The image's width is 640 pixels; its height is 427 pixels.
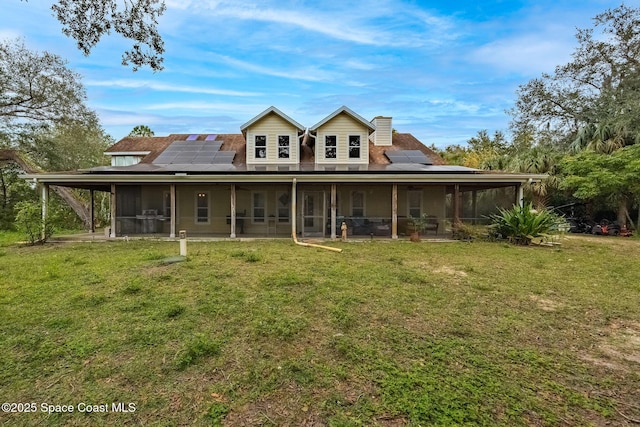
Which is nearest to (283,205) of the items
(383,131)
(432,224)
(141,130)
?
(432,224)

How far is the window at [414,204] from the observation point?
1533 cm

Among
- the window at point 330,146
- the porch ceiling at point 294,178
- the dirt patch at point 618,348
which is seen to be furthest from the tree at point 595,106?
the dirt patch at point 618,348

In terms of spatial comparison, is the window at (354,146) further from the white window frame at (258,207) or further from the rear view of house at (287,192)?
the white window frame at (258,207)

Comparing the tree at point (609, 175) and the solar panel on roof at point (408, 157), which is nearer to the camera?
the tree at point (609, 175)

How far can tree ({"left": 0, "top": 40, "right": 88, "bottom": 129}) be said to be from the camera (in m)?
18.6

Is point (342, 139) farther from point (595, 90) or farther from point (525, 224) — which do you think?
point (595, 90)

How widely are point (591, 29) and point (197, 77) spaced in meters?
23.8

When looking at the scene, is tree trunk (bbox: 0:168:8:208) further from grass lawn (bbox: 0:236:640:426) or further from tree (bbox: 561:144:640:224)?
tree (bbox: 561:144:640:224)

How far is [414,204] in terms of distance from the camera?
1537 cm

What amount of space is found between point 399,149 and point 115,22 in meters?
14.9

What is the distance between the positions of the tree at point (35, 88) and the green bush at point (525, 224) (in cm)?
2389

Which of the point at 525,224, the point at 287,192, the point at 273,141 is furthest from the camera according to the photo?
the point at 273,141

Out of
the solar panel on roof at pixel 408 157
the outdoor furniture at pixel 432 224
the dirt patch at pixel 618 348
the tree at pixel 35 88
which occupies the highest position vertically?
the tree at pixel 35 88

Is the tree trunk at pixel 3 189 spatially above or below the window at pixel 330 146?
below
